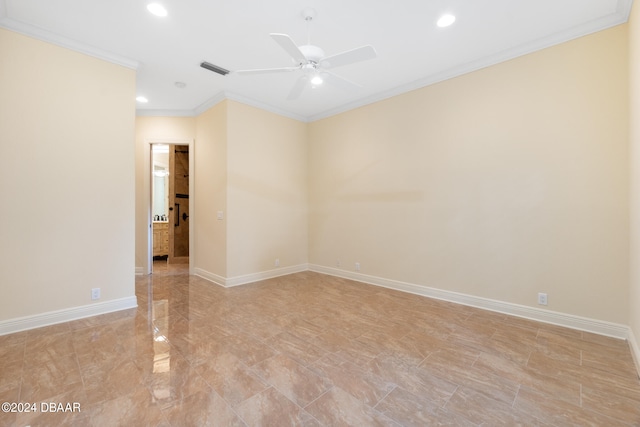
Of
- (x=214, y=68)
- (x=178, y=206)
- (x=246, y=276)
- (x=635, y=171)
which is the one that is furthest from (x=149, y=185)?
(x=635, y=171)

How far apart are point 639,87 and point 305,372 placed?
11.2 ft

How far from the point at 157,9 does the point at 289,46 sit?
146 cm

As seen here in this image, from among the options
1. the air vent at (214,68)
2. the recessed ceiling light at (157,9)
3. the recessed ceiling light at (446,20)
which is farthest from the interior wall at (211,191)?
the recessed ceiling light at (446,20)

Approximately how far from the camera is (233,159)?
4.45m

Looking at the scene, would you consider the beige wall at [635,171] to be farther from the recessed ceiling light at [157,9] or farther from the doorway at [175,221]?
the doorway at [175,221]

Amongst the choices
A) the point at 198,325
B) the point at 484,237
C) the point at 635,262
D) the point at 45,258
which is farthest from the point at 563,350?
the point at 45,258

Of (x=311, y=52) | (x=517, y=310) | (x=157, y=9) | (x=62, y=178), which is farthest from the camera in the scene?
(x=517, y=310)

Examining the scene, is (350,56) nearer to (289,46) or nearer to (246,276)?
(289,46)

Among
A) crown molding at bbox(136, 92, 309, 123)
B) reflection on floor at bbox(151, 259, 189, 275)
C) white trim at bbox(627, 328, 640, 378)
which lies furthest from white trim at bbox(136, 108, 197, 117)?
white trim at bbox(627, 328, 640, 378)

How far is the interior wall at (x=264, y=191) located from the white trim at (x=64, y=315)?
1473 mm

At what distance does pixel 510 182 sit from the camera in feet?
10.5

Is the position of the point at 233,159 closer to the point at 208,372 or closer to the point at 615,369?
the point at 208,372

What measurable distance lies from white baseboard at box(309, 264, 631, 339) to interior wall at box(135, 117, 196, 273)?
13.6ft

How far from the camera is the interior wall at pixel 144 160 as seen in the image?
507 cm
